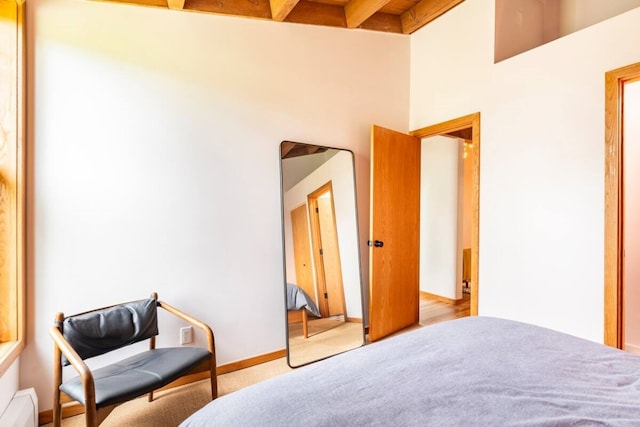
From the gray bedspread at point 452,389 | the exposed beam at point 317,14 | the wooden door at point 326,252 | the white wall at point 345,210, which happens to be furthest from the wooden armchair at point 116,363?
the exposed beam at point 317,14

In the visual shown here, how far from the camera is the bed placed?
278 cm

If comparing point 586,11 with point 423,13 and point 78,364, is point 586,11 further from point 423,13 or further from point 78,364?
point 78,364

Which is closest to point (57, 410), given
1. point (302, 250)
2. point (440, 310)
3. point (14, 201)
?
point (14, 201)

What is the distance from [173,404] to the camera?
2207mm

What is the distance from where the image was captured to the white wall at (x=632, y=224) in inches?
108

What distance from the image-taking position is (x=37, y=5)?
2.04m

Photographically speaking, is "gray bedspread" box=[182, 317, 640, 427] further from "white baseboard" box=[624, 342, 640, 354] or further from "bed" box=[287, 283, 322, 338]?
"white baseboard" box=[624, 342, 640, 354]

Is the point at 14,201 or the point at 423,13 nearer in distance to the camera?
the point at 14,201

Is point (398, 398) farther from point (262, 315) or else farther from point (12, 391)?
point (12, 391)

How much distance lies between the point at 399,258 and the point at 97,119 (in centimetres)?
264

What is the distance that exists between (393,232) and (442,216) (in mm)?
1659

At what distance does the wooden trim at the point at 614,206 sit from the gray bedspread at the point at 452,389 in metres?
1.07

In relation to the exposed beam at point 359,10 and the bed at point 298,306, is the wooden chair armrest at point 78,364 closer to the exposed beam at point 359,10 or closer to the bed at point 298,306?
the bed at point 298,306

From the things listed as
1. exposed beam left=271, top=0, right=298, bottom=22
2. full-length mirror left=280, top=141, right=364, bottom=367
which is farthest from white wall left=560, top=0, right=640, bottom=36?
exposed beam left=271, top=0, right=298, bottom=22
